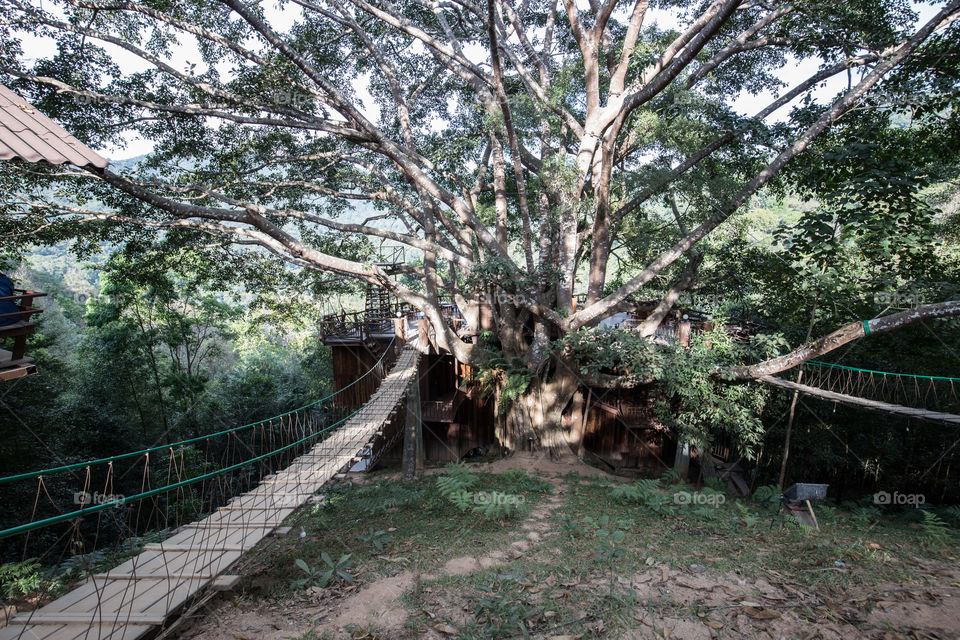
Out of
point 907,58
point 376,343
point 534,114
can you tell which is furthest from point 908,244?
point 376,343

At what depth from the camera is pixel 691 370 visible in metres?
8.19

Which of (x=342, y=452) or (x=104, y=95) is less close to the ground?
(x=104, y=95)

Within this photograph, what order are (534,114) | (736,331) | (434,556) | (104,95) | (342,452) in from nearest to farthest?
(434,556)
(342,452)
(104,95)
(534,114)
(736,331)

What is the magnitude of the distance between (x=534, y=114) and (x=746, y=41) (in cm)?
393

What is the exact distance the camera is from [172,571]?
3.61m

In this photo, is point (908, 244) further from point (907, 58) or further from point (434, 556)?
point (434, 556)

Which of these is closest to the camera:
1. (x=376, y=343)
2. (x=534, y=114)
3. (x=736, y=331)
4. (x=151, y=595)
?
(x=151, y=595)

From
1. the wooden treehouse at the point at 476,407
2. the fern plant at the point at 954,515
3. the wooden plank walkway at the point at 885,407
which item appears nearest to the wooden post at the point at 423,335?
the wooden treehouse at the point at 476,407

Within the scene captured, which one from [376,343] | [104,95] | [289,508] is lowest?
[289,508]

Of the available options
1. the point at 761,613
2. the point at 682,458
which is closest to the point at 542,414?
the point at 682,458

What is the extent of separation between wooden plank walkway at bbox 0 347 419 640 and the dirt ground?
435mm

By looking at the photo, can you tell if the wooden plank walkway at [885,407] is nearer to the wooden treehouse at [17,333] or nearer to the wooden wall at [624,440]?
the wooden wall at [624,440]

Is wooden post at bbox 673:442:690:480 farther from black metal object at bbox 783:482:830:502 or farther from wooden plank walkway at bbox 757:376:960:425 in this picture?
wooden plank walkway at bbox 757:376:960:425

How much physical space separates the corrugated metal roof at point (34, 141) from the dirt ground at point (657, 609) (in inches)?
139
